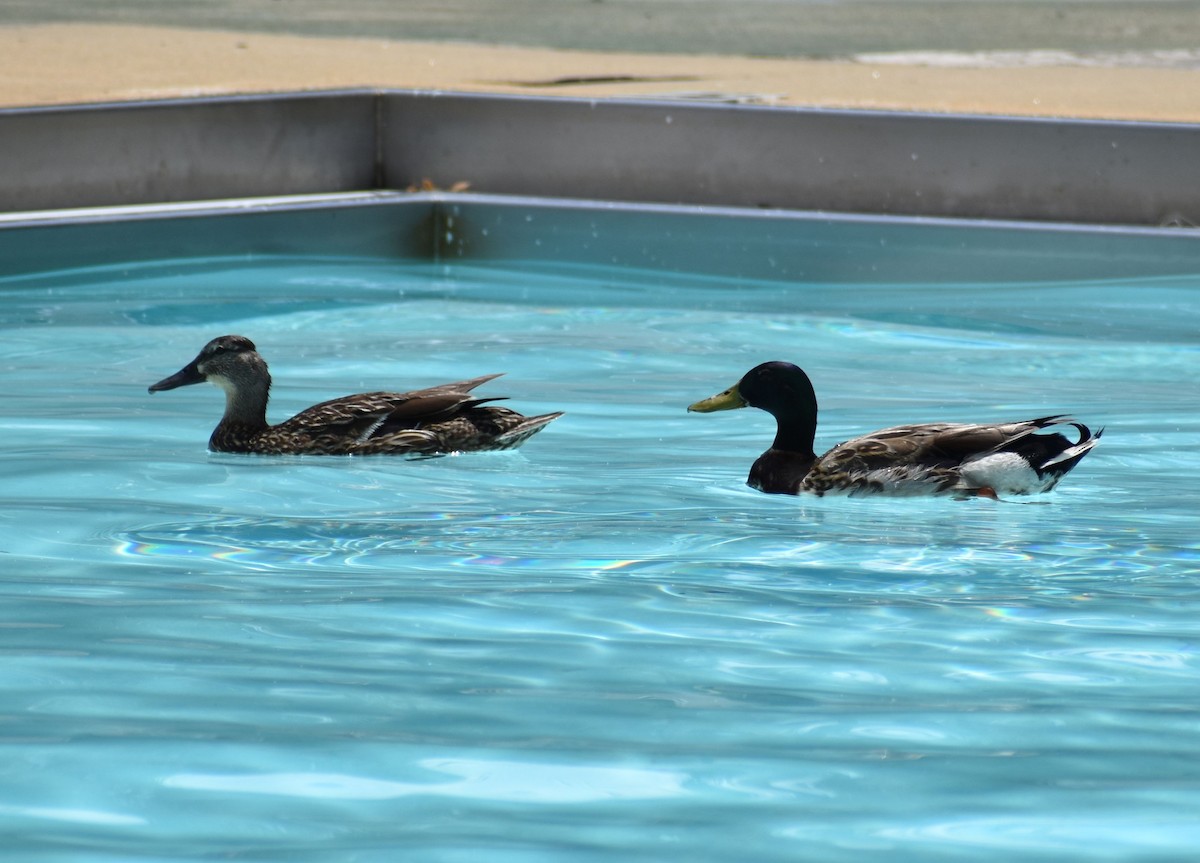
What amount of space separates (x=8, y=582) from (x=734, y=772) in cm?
225

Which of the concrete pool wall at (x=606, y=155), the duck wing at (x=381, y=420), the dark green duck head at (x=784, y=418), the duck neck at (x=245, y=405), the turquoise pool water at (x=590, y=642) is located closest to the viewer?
the turquoise pool water at (x=590, y=642)

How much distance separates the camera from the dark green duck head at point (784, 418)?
6.14m

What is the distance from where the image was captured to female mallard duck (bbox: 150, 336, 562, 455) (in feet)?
22.1

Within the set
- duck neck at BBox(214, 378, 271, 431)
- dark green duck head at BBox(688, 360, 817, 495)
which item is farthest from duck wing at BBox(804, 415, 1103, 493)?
duck neck at BBox(214, 378, 271, 431)

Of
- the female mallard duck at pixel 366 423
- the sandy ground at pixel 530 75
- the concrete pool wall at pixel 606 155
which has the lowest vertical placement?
the female mallard duck at pixel 366 423

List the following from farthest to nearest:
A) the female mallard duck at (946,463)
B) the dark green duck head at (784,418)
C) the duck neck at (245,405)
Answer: the duck neck at (245,405)
the dark green duck head at (784,418)
the female mallard duck at (946,463)

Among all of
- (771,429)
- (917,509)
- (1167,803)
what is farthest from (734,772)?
(771,429)

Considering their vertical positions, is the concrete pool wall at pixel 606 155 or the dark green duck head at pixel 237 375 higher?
the concrete pool wall at pixel 606 155

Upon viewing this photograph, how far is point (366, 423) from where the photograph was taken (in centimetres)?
675

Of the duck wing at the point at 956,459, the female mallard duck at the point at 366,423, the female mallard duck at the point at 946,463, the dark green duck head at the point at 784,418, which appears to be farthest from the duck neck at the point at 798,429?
the female mallard duck at the point at 366,423

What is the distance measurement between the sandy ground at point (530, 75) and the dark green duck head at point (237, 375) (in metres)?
5.96

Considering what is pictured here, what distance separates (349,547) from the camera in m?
5.36

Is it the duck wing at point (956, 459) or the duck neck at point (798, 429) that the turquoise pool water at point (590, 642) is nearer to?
the duck wing at point (956, 459)

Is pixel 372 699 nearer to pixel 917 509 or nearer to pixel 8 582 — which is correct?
pixel 8 582
